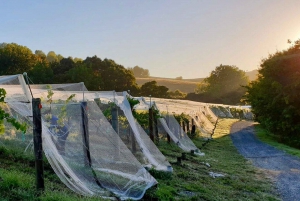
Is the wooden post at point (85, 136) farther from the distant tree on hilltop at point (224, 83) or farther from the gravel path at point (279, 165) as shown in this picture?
the distant tree on hilltop at point (224, 83)

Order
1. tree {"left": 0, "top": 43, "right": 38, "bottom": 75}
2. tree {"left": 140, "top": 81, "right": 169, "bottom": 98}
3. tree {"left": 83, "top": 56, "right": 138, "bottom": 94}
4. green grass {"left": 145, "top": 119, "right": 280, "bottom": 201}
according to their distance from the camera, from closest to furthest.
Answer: green grass {"left": 145, "top": 119, "right": 280, "bottom": 201} → tree {"left": 0, "top": 43, "right": 38, "bottom": 75} → tree {"left": 83, "top": 56, "right": 138, "bottom": 94} → tree {"left": 140, "top": 81, "right": 169, "bottom": 98}

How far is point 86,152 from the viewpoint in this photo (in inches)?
244

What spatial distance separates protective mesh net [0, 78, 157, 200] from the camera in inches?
213

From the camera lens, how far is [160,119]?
12.2 metres

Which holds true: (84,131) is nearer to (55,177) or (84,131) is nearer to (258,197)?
(55,177)

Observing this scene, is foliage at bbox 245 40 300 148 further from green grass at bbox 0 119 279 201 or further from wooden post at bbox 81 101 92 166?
wooden post at bbox 81 101 92 166

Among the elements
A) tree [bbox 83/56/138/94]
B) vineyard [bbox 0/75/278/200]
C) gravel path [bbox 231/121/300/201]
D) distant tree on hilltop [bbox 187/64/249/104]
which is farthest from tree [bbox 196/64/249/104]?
vineyard [bbox 0/75/278/200]

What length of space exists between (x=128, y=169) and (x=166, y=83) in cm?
8356

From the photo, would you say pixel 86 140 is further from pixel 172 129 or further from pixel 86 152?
pixel 172 129

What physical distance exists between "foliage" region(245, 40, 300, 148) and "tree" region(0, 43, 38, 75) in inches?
1157

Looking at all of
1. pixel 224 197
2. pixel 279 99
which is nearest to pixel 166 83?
pixel 279 99

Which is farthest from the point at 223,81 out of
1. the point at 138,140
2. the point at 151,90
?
the point at 138,140

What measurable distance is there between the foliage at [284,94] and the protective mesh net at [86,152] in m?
12.9

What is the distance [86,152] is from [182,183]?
2.39 metres
